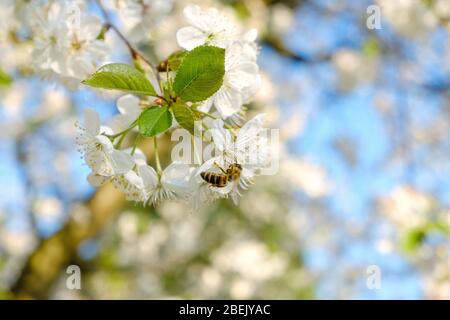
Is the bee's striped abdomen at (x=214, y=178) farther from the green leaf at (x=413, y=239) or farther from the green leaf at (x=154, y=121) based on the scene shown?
the green leaf at (x=413, y=239)

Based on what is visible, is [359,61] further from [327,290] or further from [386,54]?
[327,290]

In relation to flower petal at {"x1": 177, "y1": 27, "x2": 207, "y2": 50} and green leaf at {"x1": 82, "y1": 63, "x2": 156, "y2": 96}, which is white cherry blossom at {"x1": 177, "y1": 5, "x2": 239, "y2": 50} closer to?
flower petal at {"x1": 177, "y1": 27, "x2": 207, "y2": 50}

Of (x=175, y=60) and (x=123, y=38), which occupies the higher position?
(x=123, y=38)

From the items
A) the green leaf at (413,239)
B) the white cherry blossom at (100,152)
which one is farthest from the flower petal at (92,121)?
the green leaf at (413,239)

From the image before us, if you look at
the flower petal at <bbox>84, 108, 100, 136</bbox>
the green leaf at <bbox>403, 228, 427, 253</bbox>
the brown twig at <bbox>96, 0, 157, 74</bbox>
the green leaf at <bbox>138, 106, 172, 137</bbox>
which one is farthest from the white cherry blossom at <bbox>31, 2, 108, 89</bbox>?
the green leaf at <bbox>403, 228, 427, 253</bbox>

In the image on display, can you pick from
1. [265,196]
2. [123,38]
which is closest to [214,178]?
[123,38]

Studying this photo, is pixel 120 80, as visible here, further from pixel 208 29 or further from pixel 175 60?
pixel 208 29
